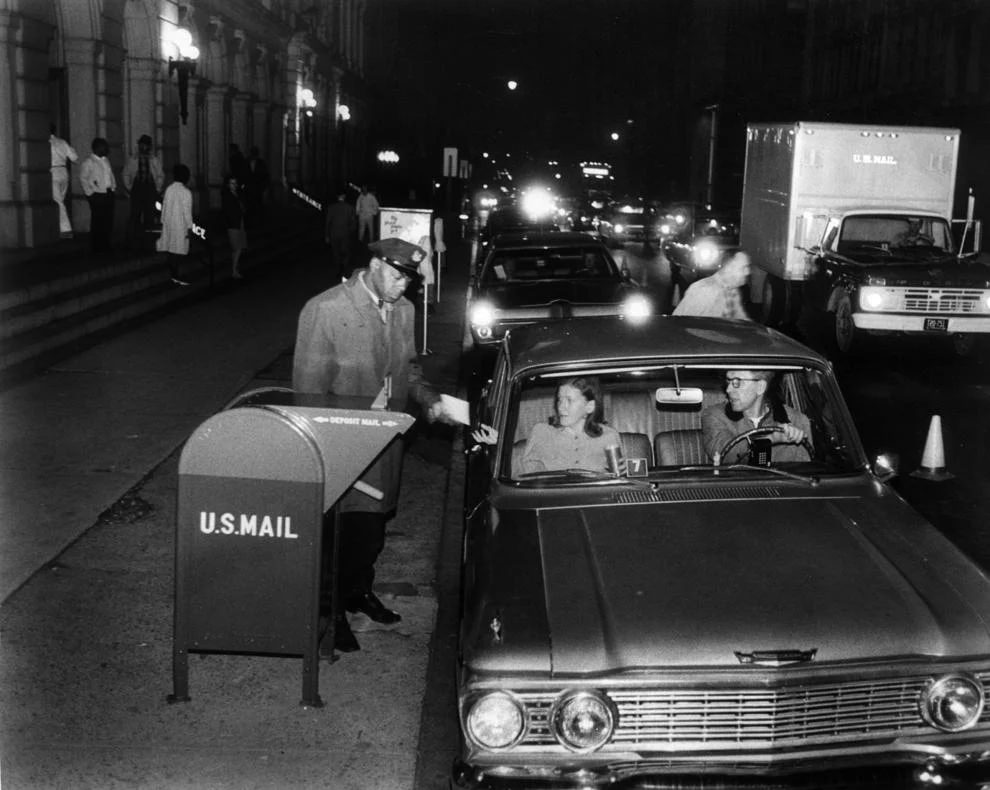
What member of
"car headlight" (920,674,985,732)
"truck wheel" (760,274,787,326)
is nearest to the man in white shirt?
"truck wheel" (760,274,787,326)

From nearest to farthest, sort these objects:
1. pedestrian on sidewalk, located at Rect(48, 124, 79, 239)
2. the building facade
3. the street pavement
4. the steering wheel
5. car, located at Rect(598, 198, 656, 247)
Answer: the street pavement, the steering wheel, the building facade, pedestrian on sidewalk, located at Rect(48, 124, 79, 239), car, located at Rect(598, 198, 656, 247)

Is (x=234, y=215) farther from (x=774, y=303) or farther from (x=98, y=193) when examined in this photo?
(x=774, y=303)

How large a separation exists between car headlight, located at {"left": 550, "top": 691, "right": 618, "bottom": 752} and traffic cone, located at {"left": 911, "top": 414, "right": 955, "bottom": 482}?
705 cm

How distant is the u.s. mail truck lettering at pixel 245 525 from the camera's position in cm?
521

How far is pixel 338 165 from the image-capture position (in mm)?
60906

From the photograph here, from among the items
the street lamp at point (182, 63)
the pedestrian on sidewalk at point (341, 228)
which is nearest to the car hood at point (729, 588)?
the pedestrian on sidewalk at point (341, 228)

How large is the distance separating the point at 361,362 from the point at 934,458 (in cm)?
581

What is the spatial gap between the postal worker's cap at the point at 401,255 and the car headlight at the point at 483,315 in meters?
7.72

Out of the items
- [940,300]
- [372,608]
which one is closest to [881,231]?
[940,300]

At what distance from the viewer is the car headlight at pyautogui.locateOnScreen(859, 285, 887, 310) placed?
16406mm

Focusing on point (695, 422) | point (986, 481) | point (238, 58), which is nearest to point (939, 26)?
point (238, 58)

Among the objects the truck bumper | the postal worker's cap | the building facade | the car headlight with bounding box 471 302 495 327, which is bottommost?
the truck bumper

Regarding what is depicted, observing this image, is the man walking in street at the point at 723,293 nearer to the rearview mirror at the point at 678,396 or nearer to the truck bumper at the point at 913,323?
the rearview mirror at the point at 678,396

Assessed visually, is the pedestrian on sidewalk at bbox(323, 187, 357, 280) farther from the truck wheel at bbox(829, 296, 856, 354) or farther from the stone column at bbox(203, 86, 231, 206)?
the stone column at bbox(203, 86, 231, 206)
